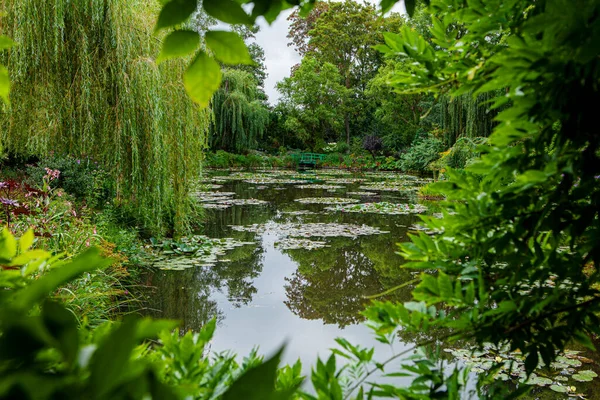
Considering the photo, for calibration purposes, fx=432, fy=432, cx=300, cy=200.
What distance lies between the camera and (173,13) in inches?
22.0

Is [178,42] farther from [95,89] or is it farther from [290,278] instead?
[95,89]

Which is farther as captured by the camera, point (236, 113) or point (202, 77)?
point (236, 113)

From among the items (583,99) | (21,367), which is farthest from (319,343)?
(21,367)

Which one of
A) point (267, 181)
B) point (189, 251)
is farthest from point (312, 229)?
point (267, 181)

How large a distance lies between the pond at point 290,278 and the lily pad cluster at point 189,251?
0.05 metres

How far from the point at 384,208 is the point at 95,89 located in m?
7.18

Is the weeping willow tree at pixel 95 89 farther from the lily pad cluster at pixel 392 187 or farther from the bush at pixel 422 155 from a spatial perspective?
the bush at pixel 422 155

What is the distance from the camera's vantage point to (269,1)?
693 mm

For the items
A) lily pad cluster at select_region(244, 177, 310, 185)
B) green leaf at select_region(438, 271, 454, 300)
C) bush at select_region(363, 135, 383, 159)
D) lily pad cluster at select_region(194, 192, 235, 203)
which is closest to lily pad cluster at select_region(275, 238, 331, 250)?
lily pad cluster at select_region(194, 192, 235, 203)

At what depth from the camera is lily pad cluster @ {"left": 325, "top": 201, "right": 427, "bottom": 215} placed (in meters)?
10.3

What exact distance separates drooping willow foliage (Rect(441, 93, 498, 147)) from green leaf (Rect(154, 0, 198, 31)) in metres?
14.3

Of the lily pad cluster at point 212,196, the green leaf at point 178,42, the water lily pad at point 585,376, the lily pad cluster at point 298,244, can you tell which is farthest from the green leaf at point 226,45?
the lily pad cluster at point 212,196

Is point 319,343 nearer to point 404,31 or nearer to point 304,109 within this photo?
point 404,31

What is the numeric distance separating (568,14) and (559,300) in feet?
1.78
